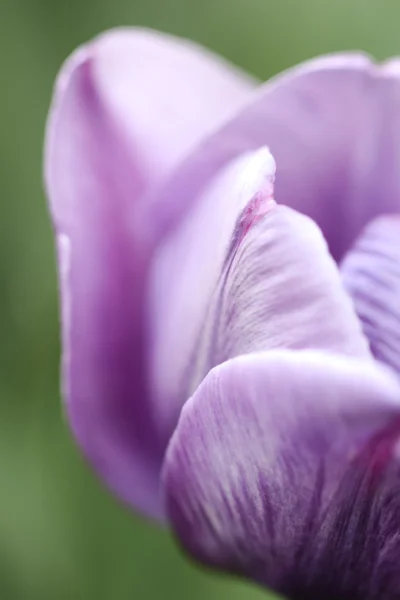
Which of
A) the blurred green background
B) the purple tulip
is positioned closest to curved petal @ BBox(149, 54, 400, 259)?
the purple tulip

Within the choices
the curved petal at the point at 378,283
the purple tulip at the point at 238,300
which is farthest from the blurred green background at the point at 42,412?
the curved petal at the point at 378,283

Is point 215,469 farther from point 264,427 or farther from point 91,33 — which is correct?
point 91,33

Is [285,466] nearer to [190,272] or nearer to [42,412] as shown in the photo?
[190,272]

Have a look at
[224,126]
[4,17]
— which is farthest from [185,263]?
[4,17]

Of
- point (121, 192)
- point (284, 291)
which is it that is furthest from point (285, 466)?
point (121, 192)

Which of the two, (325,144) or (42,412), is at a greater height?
(325,144)

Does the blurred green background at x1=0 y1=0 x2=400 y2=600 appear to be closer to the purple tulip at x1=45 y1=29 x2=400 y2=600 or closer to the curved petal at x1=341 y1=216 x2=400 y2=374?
the purple tulip at x1=45 y1=29 x2=400 y2=600
